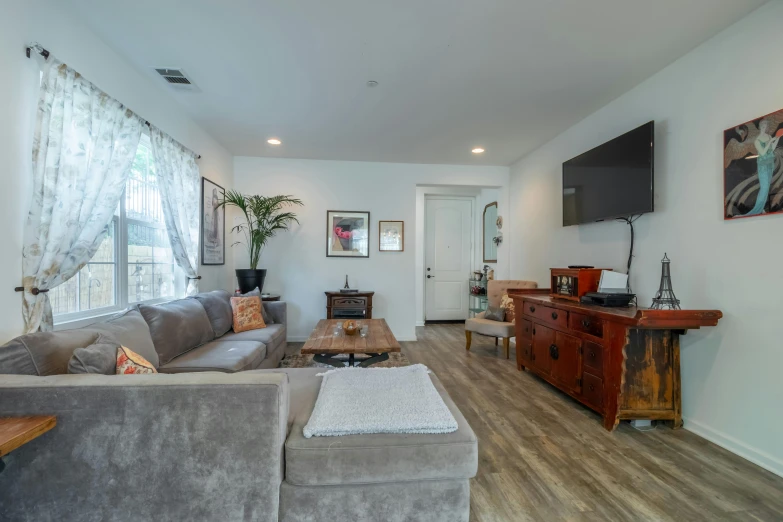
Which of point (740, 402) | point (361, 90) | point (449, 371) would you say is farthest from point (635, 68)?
point (449, 371)

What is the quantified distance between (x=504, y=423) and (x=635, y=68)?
2693mm

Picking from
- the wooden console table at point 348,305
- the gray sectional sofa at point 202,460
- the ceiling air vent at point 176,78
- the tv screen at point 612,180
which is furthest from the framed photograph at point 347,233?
the gray sectional sofa at point 202,460

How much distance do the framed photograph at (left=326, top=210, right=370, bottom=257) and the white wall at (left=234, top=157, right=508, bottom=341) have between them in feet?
0.23

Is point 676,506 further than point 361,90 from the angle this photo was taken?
No

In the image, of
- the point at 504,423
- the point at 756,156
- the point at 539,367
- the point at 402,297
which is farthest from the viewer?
the point at 402,297

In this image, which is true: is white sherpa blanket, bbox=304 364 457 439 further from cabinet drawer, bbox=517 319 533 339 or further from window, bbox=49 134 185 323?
cabinet drawer, bbox=517 319 533 339

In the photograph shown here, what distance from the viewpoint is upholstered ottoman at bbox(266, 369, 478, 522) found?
1.19 metres

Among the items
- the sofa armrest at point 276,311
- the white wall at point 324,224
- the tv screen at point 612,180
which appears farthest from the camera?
the white wall at point 324,224

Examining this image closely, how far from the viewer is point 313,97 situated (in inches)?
111

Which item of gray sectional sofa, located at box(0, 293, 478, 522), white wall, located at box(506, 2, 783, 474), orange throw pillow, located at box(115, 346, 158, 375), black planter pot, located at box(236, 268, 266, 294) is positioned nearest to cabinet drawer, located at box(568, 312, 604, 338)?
white wall, located at box(506, 2, 783, 474)

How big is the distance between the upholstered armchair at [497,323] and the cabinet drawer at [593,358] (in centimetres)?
128

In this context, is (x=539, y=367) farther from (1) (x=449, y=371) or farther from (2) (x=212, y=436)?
(2) (x=212, y=436)

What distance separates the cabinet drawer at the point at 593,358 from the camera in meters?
2.29

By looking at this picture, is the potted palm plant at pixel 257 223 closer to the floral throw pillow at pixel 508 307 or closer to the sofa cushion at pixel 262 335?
the sofa cushion at pixel 262 335
